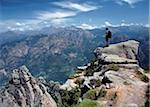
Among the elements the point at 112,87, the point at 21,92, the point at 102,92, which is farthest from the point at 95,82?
the point at 21,92

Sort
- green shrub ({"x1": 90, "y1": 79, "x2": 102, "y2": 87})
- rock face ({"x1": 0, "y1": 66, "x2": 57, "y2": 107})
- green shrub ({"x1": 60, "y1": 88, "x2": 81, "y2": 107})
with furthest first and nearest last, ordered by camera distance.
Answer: rock face ({"x1": 0, "y1": 66, "x2": 57, "y2": 107}) → green shrub ({"x1": 60, "y1": 88, "x2": 81, "y2": 107}) → green shrub ({"x1": 90, "y1": 79, "x2": 102, "y2": 87})

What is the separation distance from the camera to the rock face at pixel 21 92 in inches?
2699

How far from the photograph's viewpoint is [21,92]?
75.6m

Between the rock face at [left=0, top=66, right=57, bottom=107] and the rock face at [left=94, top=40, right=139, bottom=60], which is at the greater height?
the rock face at [left=94, top=40, right=139, bottom=60]

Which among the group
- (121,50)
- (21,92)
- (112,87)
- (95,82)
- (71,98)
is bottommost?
(21,92)

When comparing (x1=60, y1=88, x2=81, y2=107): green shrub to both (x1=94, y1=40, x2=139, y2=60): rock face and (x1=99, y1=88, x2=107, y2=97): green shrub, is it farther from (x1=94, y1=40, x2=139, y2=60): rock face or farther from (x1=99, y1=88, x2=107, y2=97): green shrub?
(x1=94, y1=40, x2=139, y2=60): rock face

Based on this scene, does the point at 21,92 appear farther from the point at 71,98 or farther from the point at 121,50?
the point at 71,98

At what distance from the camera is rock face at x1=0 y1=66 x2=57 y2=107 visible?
68562 millimetres

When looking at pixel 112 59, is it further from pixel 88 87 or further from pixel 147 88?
pixel 147 88

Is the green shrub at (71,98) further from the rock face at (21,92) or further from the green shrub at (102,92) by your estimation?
the rock face at (21,92)

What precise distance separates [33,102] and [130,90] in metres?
43.0

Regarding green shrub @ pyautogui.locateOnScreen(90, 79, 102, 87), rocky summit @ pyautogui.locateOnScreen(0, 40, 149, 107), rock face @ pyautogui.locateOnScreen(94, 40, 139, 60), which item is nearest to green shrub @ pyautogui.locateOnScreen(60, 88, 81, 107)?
rocky summit @ pyautogui.locateOnScreen(0, 40, 149, 107)

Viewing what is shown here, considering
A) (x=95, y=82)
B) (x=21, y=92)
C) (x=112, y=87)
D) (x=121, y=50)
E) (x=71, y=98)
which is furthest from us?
(x=21, y=92)

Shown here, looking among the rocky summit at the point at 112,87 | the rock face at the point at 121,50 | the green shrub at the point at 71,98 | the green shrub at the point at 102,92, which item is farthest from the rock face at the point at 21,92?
the green shrub at the point at 102,92
